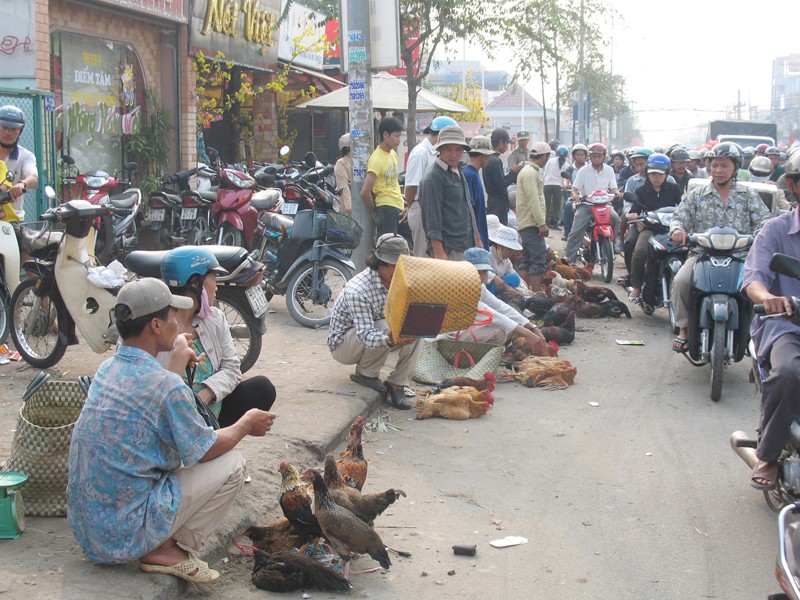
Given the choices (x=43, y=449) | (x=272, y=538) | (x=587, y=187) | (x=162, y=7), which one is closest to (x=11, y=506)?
(x=43, y=449)

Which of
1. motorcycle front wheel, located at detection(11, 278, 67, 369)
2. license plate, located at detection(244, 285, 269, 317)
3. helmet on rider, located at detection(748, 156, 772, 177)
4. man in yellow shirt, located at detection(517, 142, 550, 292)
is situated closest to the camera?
license plate, located at detection(244, 285, 269, 317)

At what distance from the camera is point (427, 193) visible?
8336mm

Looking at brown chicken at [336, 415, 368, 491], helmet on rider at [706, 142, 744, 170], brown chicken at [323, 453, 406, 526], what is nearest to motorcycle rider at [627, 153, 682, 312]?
helmet on rider at [706, 142, 744, 170]

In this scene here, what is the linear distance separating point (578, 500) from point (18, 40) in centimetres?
824

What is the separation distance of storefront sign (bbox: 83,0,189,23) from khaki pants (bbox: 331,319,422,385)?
7131 mm

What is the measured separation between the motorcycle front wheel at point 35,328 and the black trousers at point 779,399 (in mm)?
4922

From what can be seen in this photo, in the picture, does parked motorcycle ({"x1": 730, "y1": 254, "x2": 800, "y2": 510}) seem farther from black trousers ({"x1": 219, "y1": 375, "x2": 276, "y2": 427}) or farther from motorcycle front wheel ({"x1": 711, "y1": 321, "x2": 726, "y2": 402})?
black trousers ({"x1": 219, "y1": 375, "x2": 276, "y2": 427})

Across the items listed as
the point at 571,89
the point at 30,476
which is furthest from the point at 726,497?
the point at 571,89

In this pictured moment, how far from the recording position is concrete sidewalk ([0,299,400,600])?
12.1 feet

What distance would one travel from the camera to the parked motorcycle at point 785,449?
4.35 meters

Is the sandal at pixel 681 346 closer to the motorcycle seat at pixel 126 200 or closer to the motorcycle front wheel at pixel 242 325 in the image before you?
the motorcycle front wheel at pixel 242 325

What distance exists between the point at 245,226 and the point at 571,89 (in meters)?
37.7

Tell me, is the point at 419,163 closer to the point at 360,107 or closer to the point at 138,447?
the point at 360,107

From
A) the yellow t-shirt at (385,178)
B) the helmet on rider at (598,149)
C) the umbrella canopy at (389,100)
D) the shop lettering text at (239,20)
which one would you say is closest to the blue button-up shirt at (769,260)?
the yellow t-shirt at (385,178)
